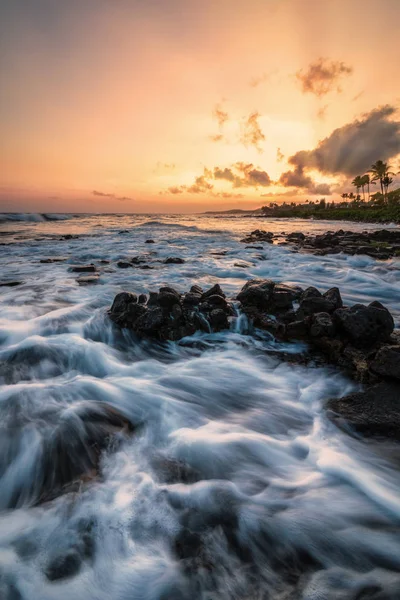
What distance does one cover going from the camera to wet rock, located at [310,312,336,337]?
4.50m

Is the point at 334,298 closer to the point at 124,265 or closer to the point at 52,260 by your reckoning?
the point at 124,265

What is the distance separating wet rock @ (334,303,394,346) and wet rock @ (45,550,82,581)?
396 cm

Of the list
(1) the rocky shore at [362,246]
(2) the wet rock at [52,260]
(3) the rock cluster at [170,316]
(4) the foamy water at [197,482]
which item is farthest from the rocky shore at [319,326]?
(1) the rocky shore at [362,246]

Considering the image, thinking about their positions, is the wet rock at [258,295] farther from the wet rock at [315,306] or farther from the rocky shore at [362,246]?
the rocky shore at [362,246]

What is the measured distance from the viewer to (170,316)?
5238mm

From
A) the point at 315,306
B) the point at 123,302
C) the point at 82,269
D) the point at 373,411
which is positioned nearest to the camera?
the point at 373,411

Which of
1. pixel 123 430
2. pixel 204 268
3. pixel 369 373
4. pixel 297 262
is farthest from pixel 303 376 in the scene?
pixel 297 262

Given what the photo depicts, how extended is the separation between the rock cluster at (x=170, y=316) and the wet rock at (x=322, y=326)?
4.87ft

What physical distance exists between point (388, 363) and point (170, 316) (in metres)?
3.24

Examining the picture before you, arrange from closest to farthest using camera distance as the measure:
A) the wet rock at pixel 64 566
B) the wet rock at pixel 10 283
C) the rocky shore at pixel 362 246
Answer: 1. the wet rock at pixel 64 566
2. the wet rock at pixel 10 283
3. the rocky shore at pixel 362 246

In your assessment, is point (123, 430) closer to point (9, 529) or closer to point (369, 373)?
point (9, 529)

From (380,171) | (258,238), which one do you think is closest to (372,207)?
(380,171)

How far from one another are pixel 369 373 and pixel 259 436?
1.60 m

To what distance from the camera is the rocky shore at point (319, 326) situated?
320 cm
